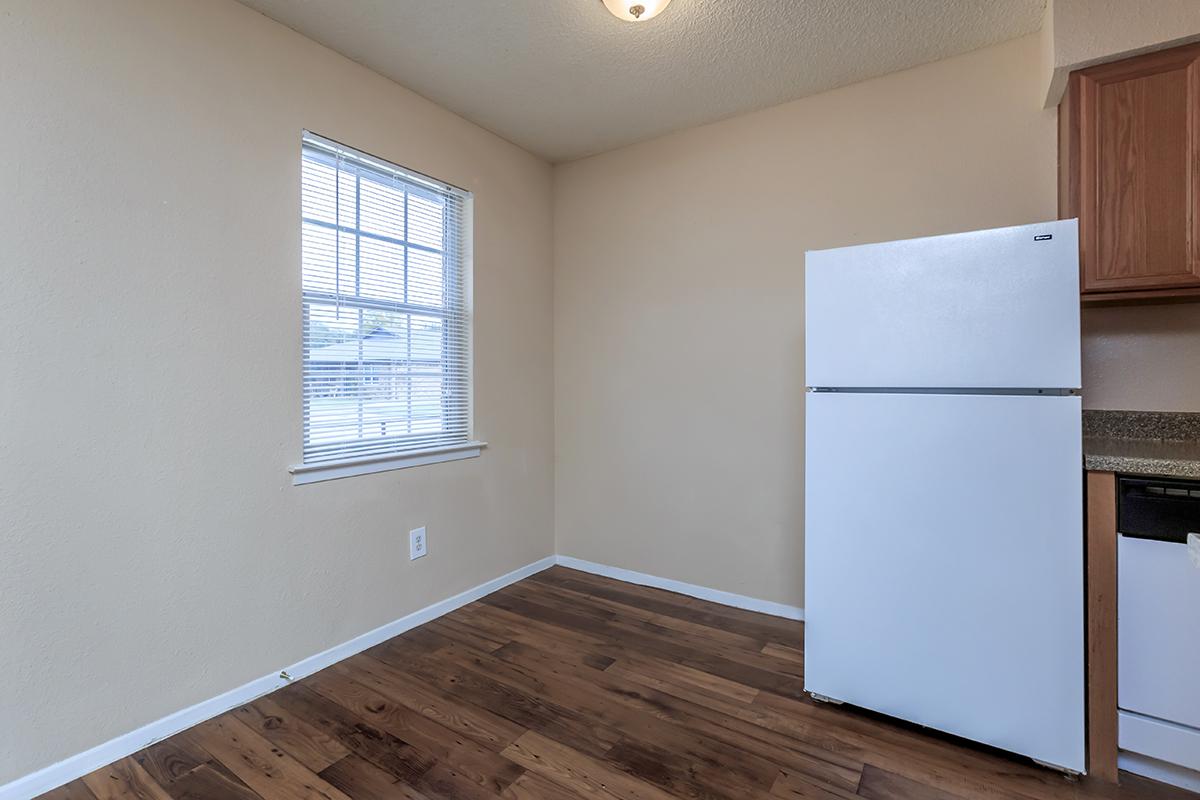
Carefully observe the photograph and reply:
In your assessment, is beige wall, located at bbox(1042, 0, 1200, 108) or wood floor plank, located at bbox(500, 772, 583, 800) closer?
wood floor plank, located at bbox(500, 772, 583, 800)

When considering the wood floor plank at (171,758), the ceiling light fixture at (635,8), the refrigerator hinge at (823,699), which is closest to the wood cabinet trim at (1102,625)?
the refrigerator hinge at (823,699)

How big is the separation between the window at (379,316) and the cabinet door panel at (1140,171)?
258 centimetres

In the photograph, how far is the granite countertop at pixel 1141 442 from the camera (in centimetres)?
147

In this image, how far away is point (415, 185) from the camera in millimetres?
2594

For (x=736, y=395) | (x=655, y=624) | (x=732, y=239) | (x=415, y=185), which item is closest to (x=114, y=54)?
(x=415, y=185)

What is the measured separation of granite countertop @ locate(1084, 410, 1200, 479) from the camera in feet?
4.82

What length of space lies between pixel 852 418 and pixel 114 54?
261 cm

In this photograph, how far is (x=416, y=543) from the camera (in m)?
2.55

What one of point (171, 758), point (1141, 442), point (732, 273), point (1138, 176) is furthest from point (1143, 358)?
point (171, 758)

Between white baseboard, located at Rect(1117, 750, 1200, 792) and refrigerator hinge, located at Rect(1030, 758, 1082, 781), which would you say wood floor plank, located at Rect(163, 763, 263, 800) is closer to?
refrigerator hinge, located at Rect(1030, 758, 1082, 781)

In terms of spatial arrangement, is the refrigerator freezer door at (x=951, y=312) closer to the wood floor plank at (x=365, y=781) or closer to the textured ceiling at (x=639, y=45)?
the textured ceiling at (x=639, y=45)

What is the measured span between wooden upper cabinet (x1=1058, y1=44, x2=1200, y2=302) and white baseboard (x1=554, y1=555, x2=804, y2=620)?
1798 mm

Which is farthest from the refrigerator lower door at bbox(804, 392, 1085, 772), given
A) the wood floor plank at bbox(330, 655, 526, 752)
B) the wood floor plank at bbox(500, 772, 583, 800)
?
the wood floor plank at bbox(330, 655, 526, 752)

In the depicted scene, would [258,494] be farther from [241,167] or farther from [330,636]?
[241,167]
